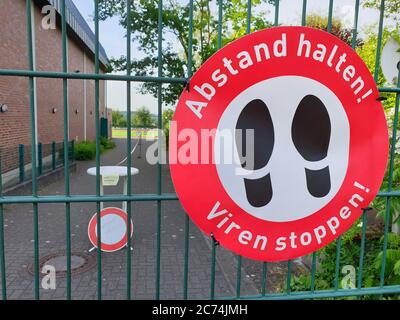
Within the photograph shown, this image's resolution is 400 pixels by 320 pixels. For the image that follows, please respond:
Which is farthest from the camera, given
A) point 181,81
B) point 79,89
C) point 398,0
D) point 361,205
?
point 79,89

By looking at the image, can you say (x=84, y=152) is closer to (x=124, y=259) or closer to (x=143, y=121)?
(x=143, y=121)

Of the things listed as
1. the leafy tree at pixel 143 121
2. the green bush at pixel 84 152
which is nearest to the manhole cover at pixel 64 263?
the leafy tree at pixel 143 121

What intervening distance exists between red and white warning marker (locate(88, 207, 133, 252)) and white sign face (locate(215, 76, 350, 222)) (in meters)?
2.86

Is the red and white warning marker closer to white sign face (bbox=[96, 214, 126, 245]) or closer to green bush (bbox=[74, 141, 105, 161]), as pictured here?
white sign face (bbox=[96, 214, 126, 245])

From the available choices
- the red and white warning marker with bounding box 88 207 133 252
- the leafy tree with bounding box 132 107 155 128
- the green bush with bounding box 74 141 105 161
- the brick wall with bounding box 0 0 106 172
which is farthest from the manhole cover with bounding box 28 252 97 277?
the green bush with bounding box 74 141 105 161

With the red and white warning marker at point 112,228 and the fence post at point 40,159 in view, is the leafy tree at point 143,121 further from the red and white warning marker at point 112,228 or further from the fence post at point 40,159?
the fence post at point 40,159

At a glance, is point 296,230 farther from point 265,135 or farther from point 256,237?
point 265,135

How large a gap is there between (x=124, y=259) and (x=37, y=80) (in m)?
→ 8.79

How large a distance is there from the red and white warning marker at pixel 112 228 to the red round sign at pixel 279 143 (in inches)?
109

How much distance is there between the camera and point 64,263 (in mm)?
4355

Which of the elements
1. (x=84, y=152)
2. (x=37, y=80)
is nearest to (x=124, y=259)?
(x=37, y=80)

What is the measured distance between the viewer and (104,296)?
362 cm

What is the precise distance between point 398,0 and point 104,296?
8.61m
